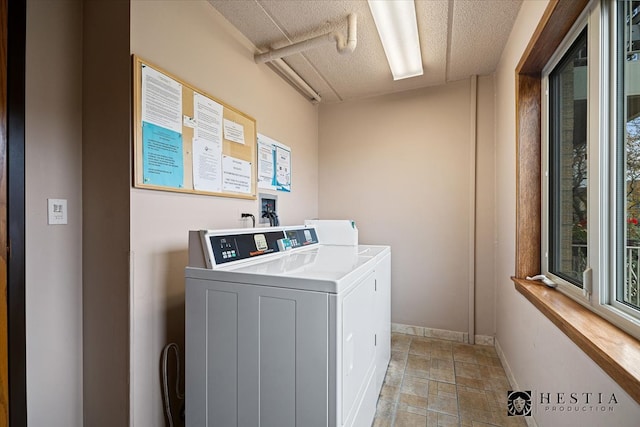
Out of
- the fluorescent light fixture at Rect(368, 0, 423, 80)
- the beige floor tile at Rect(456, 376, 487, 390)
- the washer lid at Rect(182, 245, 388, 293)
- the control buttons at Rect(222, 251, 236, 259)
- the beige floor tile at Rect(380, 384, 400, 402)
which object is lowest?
the beige floor tile at Rect(380, 384, 400, 402)

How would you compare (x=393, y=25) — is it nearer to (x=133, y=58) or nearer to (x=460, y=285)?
(x=133, y=58)

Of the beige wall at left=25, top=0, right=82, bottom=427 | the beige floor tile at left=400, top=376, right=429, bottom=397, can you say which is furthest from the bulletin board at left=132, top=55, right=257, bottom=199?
the beige floor tile at left=400, top=376, right=429, bottom=397

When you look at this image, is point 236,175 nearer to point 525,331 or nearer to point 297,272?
point 297,272

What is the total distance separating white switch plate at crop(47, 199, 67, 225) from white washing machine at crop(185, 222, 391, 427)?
622 mm

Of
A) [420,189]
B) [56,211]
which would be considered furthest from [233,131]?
[420,189]

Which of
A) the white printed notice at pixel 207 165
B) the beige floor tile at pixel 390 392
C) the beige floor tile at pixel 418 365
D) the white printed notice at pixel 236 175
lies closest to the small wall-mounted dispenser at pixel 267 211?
the white printed notice at pixel 236 175

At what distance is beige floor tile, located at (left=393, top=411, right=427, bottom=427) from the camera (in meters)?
1.51

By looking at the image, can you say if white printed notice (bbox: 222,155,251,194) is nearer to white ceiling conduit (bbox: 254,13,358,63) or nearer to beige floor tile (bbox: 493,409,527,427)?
white ceiling conduit (bbox: 254,13,358,63)

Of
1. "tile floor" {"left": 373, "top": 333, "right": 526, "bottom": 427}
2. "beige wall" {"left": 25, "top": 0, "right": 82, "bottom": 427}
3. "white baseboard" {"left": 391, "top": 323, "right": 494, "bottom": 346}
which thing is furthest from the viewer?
"white baseboard" {"left": 391, "top": 323, "right": 494, "bottom": 346}

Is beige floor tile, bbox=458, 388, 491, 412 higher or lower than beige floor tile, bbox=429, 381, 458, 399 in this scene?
higher

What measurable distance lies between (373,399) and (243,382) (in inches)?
32.9

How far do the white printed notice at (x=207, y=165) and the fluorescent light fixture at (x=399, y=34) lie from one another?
125 centimetres

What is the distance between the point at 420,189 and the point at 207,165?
6.42ft

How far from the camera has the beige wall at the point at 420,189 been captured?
2484 millimetres
